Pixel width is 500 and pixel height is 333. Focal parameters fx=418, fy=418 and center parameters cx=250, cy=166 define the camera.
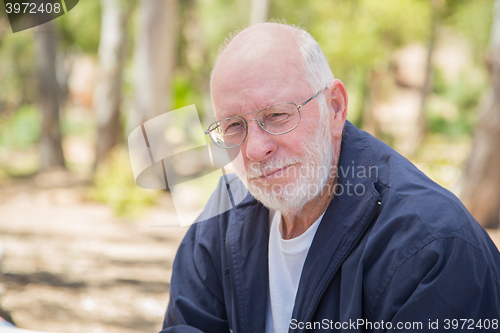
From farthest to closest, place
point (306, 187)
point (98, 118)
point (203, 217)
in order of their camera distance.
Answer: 1. point (98, 118)
2. point (203, 217)
3. point (306, 187)

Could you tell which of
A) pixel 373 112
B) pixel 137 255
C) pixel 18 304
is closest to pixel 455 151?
pixel 373 112

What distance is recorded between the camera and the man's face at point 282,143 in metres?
1.46

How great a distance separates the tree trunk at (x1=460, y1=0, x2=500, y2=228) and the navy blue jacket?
13.8ft

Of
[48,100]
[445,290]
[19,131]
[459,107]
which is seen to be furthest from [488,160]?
[459,107]

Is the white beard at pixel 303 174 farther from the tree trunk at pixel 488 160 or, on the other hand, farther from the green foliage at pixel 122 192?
the green foliage at pixel 122 192

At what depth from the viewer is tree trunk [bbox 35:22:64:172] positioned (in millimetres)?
9734

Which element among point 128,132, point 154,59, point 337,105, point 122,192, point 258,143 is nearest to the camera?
point 258,143

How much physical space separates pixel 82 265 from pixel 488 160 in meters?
5.03

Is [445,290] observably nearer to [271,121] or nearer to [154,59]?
[271,121]

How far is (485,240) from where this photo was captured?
128 centimetres

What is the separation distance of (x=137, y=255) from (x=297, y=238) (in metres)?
4.19

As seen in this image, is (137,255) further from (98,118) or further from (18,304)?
(98,118)

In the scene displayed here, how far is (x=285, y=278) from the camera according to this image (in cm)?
157

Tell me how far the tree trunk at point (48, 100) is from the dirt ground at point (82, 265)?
2.31m
